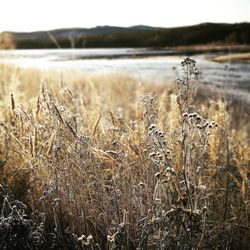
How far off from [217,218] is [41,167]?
114 cm

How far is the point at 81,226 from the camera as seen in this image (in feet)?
7.61

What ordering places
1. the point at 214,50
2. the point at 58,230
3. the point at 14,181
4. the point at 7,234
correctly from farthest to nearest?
the point at 214,50 → the point at 14,181 → the point at 58,230 → the point at 7,234

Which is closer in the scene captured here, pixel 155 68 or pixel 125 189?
pixel 125 189

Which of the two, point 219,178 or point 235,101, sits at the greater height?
point 219,178

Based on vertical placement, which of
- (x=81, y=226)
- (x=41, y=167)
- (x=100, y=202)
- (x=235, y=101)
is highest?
(x=41, y=167)

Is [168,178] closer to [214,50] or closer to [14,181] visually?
[14,181]

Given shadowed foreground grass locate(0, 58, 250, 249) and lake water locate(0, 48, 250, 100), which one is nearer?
shadowed foreground grass locate(0, 58, 250, 249)

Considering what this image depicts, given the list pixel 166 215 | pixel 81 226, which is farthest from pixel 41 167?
pixel 166 215

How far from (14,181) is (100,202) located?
843 mm

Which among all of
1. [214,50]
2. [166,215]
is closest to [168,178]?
[166,215]

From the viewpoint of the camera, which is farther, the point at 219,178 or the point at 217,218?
the point at 219,178

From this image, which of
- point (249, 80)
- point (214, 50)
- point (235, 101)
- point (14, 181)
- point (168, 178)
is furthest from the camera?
point (214, 50)

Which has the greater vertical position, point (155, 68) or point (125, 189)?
point (125, 189)

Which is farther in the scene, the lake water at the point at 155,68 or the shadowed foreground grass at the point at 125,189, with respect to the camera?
the lake water at the point at 155,68
